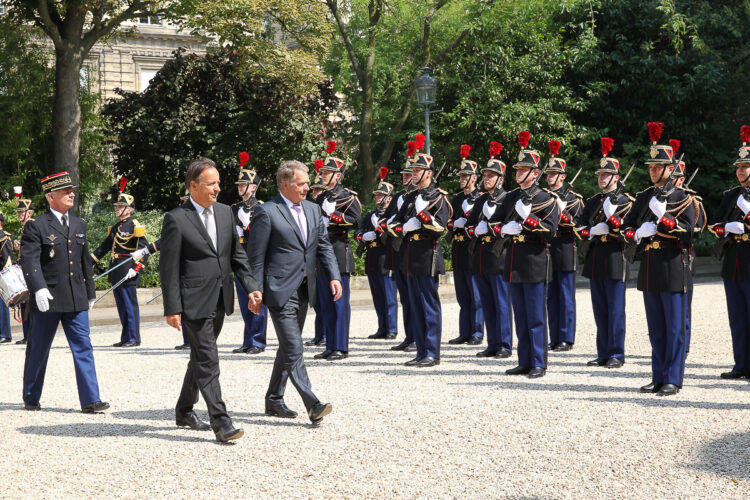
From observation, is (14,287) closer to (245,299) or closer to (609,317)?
(245,299)

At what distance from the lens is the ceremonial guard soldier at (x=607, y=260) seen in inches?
368

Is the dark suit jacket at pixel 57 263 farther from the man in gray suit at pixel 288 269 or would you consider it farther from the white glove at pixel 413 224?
the white glove at pixel 413 224

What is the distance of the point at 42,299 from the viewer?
7172 millimetres

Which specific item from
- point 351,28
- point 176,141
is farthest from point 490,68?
point 176,141

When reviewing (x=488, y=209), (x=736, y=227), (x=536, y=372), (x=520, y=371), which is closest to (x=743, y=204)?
(x=736, y=227)

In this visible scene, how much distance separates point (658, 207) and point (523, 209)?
136 centimetres

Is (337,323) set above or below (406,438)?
above

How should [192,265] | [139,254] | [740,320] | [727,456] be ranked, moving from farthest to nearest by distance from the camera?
[139,254]
[740,320]
[192,265]
[727,456]

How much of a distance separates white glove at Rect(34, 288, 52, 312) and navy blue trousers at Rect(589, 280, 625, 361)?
540 centimetres

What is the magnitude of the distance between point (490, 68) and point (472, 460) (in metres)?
20.6

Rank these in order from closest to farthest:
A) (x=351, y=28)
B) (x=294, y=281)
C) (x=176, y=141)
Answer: (x=294, y=281), (x=176, y=141), (x=351, y=28)

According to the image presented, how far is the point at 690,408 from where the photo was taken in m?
6.95

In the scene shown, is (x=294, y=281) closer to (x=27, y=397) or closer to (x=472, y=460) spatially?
(x=472, y=460)

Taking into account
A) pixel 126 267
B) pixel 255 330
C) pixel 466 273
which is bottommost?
pixel 255 330
